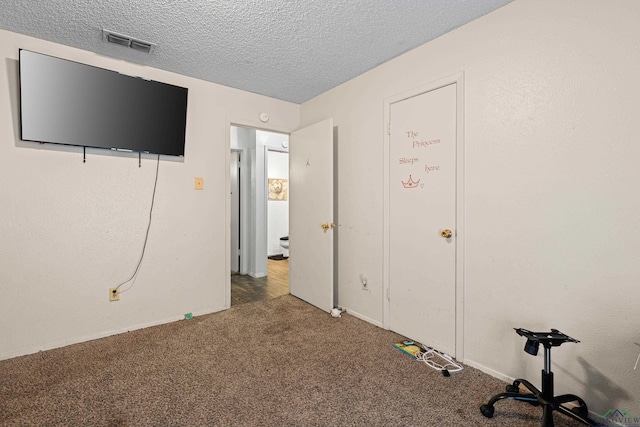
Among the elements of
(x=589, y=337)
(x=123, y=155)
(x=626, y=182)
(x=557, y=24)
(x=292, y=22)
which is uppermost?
(x=292, y=22)

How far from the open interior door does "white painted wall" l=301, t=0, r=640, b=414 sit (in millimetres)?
1132

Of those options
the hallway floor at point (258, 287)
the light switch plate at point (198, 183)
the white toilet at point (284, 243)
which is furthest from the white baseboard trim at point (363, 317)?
the white toilet at point (284, 243)

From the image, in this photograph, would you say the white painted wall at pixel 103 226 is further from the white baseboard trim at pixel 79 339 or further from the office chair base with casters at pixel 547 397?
the office chair base with casters at pixel 547 397

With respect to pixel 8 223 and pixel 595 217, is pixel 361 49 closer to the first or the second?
pixel 595 217

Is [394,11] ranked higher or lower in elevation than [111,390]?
higher

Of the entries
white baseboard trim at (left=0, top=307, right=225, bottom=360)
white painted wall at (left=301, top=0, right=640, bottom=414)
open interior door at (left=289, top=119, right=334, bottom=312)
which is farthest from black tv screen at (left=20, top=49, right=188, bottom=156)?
white painted wall at (left=301, top=0, right=640, bottom=414)

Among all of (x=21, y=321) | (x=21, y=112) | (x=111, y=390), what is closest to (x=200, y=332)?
(x=111, y=390)

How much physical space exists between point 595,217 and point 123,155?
3250 mm

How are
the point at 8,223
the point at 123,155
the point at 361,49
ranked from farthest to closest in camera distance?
the point at 123,155
the point at 361,49
the point at 8,223

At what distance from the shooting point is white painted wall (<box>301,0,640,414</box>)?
139cm

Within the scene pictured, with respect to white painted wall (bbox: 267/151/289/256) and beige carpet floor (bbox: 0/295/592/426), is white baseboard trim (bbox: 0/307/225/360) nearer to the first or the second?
beige carpet floor (bbox: 0/295/592/426)

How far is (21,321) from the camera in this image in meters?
2.11

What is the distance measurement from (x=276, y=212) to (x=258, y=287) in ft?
9.08

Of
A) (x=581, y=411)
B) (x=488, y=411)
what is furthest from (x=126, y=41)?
(x=581, y=411)
